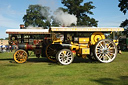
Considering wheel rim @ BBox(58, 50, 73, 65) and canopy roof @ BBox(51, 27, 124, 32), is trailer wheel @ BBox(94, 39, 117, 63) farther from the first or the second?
wheel rim @ BBox(58, 50, 73, 65)

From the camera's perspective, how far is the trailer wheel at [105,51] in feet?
31.0

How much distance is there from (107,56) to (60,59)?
277 centimetres

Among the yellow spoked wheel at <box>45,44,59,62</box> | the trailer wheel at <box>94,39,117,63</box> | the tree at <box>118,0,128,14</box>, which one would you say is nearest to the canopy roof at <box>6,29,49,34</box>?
the yellow spoked wheel at <box>45,44,59,62</box>

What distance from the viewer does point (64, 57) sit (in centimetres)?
904

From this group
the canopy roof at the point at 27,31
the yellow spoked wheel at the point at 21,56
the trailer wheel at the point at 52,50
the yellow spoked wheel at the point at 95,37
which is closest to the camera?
the yellow spoked wheel at the point at 95,37

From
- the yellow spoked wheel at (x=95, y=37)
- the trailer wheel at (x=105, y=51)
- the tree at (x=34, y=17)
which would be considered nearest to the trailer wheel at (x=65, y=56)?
the trailer wheel at (x=105, y=51)

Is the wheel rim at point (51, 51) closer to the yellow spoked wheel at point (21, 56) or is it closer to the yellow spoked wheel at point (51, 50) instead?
the yellow spoked wheel at point (51, 50)

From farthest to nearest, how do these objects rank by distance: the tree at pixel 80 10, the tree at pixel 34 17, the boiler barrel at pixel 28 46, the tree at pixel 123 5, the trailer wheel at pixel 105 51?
the tree at pixel 34 17, the tree at pixel 80 10, the tree at pixel 123 5, the boiler barrel at pixel 28 46, the trailer wheel at pixel 105 51

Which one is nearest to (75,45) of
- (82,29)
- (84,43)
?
(84,43)

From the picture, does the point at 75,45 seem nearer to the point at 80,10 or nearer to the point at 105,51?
the point at 105,51

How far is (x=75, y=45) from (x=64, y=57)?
115cm

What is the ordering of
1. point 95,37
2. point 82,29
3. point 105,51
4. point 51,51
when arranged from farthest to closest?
1. point 51,51
2. point 95,37
3. point 105,51
4. point 82,29

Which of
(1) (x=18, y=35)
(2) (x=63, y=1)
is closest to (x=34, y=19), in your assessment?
(2) (x=63, y=1)

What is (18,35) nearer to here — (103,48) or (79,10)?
(103,48)
